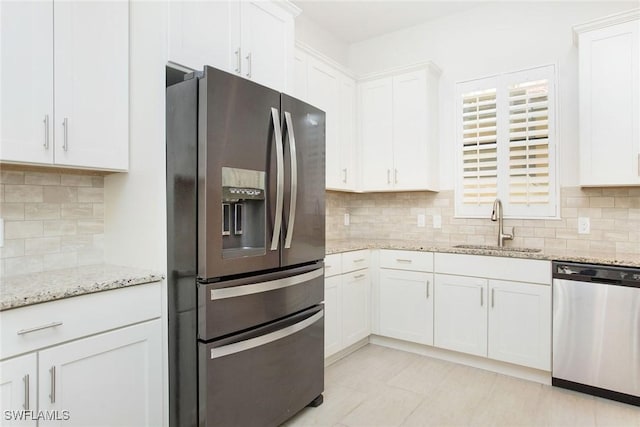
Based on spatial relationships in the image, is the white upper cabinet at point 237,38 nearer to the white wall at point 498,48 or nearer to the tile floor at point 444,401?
the white wall at point 498,48

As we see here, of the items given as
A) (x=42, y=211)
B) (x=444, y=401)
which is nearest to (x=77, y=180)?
(x=42, y=211)

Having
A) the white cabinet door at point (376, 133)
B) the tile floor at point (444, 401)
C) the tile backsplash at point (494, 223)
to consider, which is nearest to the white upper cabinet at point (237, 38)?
the white cabinet door at point (376, 133)

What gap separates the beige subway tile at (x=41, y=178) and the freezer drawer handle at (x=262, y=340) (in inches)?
44.9

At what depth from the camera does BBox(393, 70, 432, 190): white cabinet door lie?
338 cm

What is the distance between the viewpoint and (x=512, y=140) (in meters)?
3.21

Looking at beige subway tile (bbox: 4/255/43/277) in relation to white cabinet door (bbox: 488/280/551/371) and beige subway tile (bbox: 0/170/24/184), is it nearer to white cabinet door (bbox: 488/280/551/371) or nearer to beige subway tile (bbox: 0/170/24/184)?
beige subway tile (bbox: 0/170/24/184)

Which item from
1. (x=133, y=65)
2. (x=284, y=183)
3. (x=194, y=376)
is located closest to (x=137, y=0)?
(x=133, y=65)

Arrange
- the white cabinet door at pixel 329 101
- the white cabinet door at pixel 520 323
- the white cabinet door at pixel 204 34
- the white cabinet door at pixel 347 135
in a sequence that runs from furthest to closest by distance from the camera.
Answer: the white cabinet door at pixel 347 135
the white cabinet door at pixel 329 101
the white cabinet door at pixel 520 323
the white cabinet door at pixel 204 34

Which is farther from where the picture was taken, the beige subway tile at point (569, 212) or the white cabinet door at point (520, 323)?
the beige subway tile at point (569, 212)

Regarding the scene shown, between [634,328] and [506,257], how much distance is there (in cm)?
80

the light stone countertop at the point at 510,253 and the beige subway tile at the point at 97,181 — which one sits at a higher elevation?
the beige subway tile at the point at 97,181

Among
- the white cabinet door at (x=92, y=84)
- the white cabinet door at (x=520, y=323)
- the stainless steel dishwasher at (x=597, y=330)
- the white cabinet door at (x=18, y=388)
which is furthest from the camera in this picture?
the white cabinet door at (x=520, y=323)

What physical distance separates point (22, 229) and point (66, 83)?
0.70 m

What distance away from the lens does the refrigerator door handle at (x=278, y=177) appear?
75.9 inches
